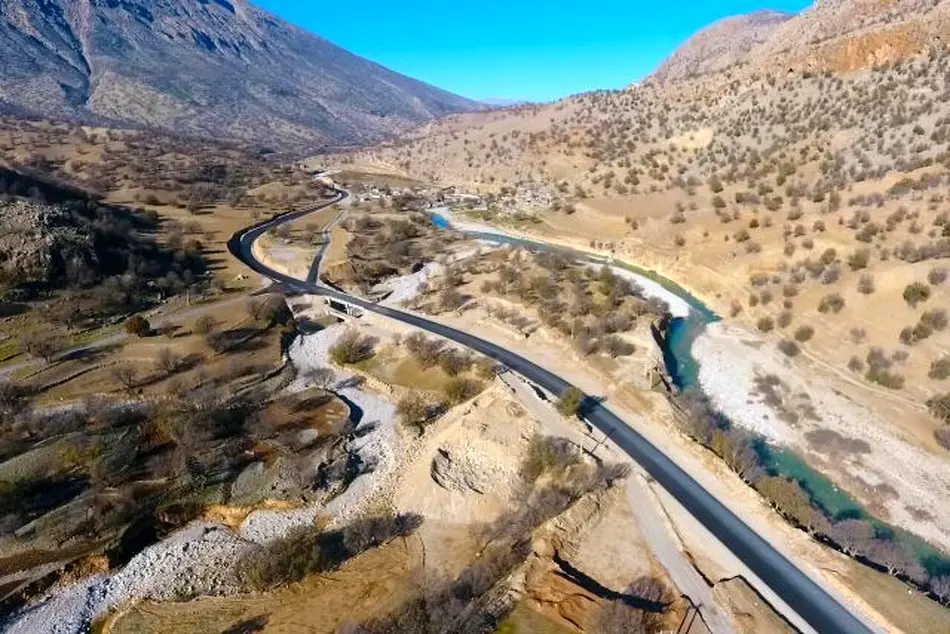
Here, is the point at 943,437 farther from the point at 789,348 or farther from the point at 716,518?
the point at 716,518

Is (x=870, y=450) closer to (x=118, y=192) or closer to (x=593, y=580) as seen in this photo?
(x=593, y=580)

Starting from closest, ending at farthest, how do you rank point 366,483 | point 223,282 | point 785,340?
1. point 366,483
2. point 785,340
3. point 223,282

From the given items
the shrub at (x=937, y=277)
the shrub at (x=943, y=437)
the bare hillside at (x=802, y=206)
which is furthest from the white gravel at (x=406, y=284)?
the shrub at (x=937, y=277)

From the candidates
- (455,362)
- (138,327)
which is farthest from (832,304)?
(138,327)

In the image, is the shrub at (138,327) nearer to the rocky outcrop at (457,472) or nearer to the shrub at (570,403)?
the rocky outcrop at (457,472)

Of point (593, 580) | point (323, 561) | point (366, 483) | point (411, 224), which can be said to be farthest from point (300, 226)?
point (593, 580)

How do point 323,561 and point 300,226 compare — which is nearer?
point 323,561

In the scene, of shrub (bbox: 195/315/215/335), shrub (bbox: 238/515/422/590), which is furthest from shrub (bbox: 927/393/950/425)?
shrub (bbox: 195/315/215/335)
